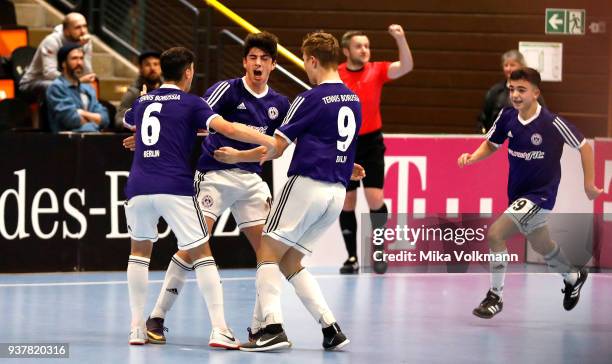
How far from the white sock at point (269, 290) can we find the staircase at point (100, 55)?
7.37 meters

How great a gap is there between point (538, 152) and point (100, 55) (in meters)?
7.15

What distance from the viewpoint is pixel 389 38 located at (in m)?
16.5

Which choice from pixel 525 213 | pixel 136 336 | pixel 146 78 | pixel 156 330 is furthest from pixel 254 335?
pixel 146 78

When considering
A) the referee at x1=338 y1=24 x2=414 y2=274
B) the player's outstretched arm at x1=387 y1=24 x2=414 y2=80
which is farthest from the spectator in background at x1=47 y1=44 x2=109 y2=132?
the player's outstretched arm at x1=387 y1=24 x2=414 y2=80

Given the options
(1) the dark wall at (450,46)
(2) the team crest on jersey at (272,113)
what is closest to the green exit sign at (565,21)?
(1) the dark wall at (450,46)

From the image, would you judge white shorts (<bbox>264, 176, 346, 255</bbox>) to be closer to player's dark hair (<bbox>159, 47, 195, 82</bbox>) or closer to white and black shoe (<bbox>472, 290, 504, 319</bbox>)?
player's dark hair (<bbox>159, 47, 195, 82</bbox>)

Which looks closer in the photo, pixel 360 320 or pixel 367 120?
pixel 360 320

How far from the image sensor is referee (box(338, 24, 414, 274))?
11.7 metres

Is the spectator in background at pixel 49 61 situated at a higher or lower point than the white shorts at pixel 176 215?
higher

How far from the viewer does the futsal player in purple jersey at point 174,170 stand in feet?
25.6

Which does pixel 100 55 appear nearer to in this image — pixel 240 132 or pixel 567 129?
pixel 567 129

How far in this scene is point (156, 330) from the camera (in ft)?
26.8

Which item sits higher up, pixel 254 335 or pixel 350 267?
pixel 254 335

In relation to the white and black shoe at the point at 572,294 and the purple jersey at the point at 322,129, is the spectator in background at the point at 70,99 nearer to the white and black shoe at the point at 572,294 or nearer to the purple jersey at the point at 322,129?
the purple jersey at the point at 322,129
